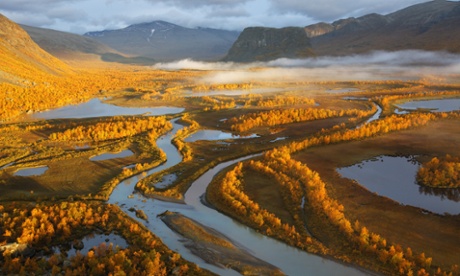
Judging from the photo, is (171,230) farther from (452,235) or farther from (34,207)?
(452,235)

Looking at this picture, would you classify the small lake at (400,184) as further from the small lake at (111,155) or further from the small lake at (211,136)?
the small lake at (111,155)

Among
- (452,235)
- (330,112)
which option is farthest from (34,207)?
(330,112)

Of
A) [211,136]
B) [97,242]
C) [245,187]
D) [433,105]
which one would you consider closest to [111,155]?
Result: [211,136]

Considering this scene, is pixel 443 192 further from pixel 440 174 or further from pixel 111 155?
pixel 111 155

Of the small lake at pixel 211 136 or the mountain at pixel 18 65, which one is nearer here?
the small lake at pixel 211 136

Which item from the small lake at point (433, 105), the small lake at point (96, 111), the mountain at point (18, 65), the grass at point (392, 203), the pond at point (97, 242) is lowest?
the pond at point (97, 242)

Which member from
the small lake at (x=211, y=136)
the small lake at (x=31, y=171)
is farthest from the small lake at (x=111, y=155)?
the small lake at (x=211, y=136)
